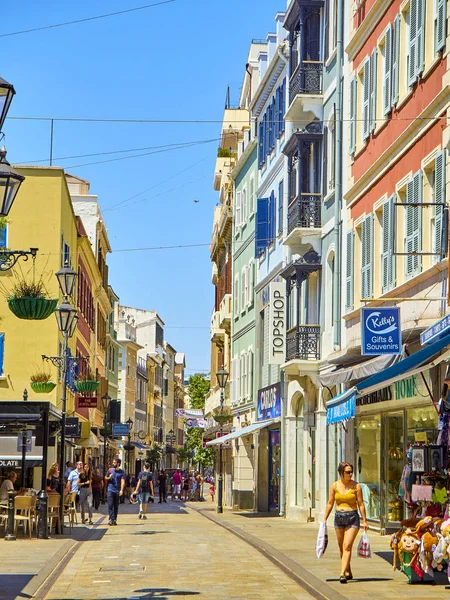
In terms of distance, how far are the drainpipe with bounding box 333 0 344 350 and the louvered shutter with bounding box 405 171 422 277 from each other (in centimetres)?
738

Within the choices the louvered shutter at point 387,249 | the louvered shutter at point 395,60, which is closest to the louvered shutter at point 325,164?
the louvered shutter at point 387,249

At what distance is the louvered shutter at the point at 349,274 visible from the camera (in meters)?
28.1

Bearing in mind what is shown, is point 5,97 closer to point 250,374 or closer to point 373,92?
point 373,92

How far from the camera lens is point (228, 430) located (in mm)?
56281

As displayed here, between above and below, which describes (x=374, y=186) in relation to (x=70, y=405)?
above

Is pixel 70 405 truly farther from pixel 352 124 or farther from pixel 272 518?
pixel 352 124

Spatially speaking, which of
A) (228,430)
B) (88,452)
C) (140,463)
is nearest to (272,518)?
(228,430)

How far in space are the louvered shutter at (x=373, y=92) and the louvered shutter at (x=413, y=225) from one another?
4.09 m

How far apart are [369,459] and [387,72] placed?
887 cm

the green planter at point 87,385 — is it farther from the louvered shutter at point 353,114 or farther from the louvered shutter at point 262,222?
the louvered shutter at point 353,114

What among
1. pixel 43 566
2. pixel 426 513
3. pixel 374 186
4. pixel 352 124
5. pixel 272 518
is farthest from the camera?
pixel 272 518

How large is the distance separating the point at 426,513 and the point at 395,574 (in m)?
1.26

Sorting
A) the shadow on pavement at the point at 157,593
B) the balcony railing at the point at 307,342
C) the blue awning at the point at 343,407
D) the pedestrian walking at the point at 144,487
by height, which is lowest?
the shadow on pavement at the point at 157,593

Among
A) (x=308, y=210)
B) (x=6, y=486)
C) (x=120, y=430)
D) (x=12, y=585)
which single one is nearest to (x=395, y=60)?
(x=308, y=210)
